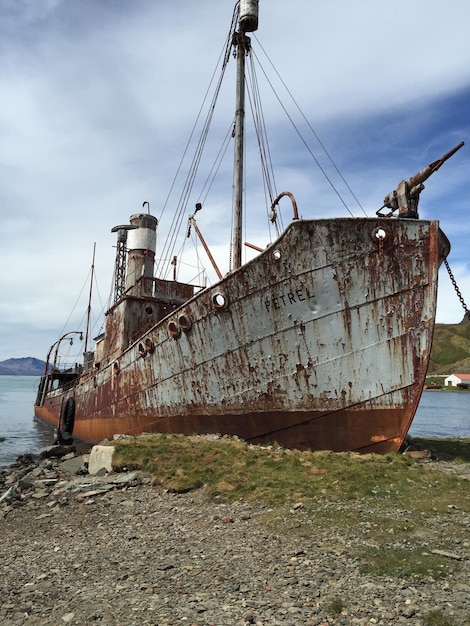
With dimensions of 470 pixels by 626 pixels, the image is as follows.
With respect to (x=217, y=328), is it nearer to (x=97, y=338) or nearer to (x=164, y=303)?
(x=164, y=303)

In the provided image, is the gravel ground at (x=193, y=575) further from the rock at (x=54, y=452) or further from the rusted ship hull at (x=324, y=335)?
the rock at (x=54, y=452)

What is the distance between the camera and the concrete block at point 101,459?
11.3 m

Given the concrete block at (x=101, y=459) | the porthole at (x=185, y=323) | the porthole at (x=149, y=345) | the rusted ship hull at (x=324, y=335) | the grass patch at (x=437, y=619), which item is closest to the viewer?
the grass patch at (x=437, y=619)

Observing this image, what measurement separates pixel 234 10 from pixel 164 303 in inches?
470

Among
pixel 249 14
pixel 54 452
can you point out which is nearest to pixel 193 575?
pixel 54 452

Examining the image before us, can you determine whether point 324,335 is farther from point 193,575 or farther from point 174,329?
point 193,575

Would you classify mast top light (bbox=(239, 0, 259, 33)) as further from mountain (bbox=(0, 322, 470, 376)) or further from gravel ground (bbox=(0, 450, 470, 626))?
mountain (bbox=(0, 322, 470, 376))

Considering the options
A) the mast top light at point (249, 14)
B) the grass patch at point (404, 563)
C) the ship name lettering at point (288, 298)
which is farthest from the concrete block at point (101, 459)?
the mast top light at point (249, 14)

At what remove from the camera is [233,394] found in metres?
12.2

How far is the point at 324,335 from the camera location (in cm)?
1086

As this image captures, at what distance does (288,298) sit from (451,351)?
165984 mm

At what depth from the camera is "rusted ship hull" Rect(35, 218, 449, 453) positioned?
1032 cm

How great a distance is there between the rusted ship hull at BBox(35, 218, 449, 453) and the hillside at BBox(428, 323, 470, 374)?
126144mm

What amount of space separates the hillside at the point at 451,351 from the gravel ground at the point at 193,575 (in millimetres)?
131023
